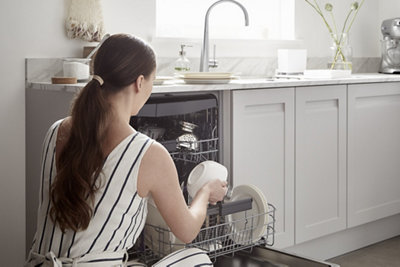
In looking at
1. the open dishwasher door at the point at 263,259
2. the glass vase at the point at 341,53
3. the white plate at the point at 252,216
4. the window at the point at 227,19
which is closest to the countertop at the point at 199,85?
the white plate at the point at 252,216

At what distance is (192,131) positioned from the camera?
8.02 ft

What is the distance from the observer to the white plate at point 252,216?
83.9 inches

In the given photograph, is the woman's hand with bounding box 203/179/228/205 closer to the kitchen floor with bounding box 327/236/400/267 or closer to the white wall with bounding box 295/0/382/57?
the kitchen floor with bounding box 327/236/400/267

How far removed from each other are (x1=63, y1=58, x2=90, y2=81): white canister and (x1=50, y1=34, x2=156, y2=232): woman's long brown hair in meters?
0.83

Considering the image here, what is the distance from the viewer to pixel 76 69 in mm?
2451

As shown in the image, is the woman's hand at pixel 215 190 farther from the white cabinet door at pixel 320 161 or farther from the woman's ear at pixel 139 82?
the white cabinet door at pixel 320 161

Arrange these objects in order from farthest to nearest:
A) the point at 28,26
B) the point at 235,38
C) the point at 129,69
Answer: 1. the point at 235,38
2. the point at 28,26
3. the point at 129,69

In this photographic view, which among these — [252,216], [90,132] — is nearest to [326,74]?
[252,216]

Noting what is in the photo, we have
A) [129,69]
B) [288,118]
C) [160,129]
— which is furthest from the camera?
[288,118]

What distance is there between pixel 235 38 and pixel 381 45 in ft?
3.66

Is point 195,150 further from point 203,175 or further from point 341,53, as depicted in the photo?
point 341,53

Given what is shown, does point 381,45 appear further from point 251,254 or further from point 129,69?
point 129,69

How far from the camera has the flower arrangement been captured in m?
3.61

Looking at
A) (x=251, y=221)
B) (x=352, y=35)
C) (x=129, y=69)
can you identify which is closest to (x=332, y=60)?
(x=352, y=35)
